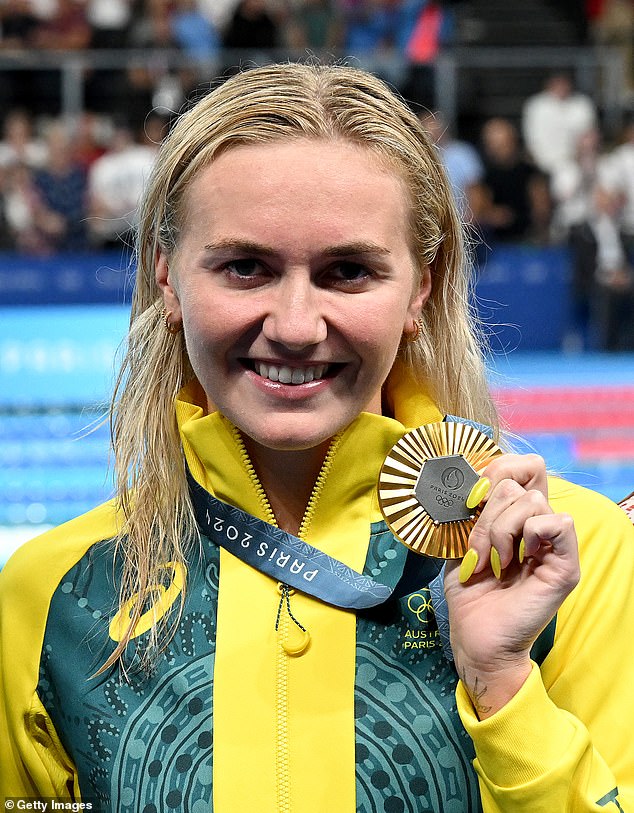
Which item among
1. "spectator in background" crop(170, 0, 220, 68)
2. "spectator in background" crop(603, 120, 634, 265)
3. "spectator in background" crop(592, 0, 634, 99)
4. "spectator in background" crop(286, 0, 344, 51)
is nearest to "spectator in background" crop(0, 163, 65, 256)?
"spectator in background" crop(170, 0, 220, 68)

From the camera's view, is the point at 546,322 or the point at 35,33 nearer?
the point at 546,322

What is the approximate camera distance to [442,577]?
1.56 meters

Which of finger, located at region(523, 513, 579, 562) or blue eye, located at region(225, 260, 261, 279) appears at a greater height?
blue eye, located at region(225, 260, 261, 279)

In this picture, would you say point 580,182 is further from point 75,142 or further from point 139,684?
point 139,684

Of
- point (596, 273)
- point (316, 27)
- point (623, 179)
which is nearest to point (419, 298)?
point (596, 273)

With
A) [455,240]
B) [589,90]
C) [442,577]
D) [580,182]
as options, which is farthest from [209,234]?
[589,90]

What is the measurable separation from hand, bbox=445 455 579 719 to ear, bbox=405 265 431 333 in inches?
11.9

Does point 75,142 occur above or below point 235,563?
above

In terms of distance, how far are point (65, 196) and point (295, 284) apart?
10.3m

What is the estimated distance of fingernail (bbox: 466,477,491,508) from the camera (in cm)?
144

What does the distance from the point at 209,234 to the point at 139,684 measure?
0.57 metres

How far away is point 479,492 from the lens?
1.44 metres

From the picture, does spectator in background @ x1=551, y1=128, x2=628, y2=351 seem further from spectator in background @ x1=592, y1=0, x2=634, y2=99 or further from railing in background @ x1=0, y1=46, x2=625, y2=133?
spectator in background @ x1=592, y1=0, x2=634, y2=99

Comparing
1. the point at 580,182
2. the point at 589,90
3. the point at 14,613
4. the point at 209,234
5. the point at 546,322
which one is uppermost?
the point at 589,90
